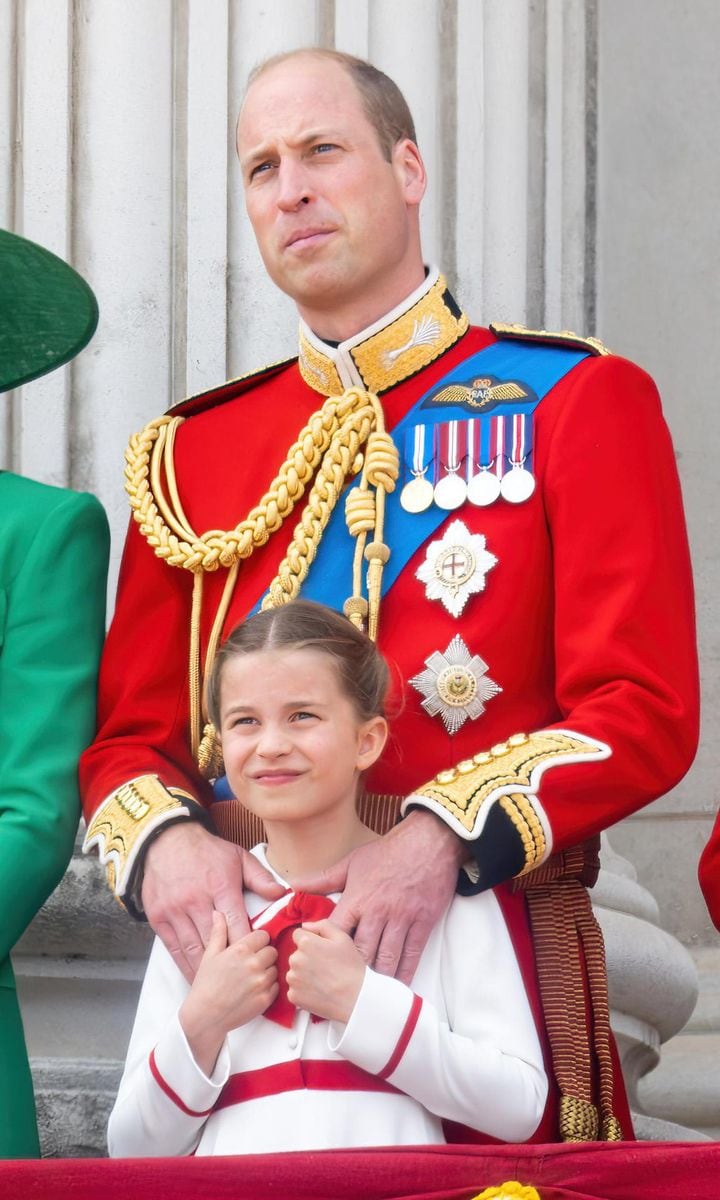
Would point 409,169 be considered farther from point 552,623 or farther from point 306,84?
point 552,623

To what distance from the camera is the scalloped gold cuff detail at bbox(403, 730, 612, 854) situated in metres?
2.55

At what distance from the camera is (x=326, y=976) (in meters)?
2.46

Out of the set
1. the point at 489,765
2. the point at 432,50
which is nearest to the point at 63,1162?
the point at 489,765

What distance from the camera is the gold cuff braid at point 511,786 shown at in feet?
8.38

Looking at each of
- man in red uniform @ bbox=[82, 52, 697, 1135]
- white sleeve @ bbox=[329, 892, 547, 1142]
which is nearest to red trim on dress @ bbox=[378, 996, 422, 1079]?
white sleeve @ bbox=[329, 892, 547, 1142]

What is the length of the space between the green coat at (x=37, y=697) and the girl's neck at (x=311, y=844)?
0.34 metres

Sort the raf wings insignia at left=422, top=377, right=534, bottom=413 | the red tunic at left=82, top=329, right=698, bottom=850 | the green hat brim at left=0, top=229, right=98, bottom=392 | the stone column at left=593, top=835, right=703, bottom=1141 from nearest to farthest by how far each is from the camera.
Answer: the red tunic at left=82, top=329, right=698, bottom=850, the raf wings insignia at left=422, top=377, right=534, bottom=413, the green hat brim at left=0, top=229, right=98, bottom=392, the stone column at left=593, top=835, right=703, bottom=1141

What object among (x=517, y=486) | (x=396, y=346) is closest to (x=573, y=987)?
(x=517, y=486)

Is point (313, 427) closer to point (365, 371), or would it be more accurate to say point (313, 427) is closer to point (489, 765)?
point (365, 371)

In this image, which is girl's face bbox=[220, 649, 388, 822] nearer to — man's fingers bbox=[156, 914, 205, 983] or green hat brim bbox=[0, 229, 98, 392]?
man's fingers bbox=[156, 914, 205, 983]

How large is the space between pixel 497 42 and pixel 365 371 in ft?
4.03

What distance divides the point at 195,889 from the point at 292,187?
33.4 inches

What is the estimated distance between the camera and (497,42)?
4062 millimetres

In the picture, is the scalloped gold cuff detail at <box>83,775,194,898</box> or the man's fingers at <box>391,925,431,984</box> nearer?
the man's fingers at <box>391,925,431,984</box>
